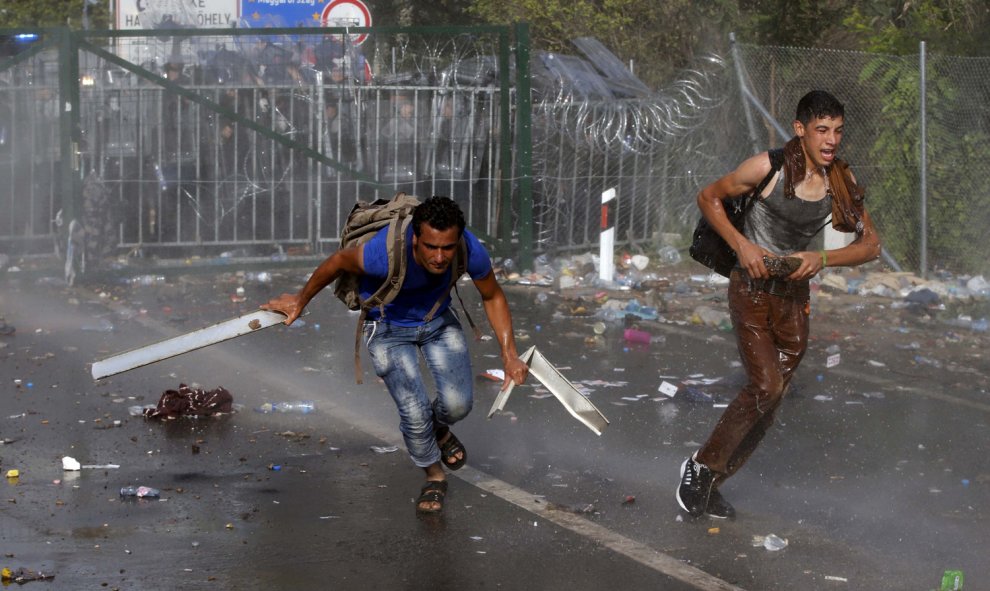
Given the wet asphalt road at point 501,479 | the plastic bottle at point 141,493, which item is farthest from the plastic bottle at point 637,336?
the plastic bottle at point 141,493

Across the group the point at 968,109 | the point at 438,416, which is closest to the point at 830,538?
the point at 438,416

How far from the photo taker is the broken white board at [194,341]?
5286mm

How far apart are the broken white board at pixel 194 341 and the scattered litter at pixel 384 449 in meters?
1.40

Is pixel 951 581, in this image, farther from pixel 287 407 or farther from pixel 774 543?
pixel 287 407

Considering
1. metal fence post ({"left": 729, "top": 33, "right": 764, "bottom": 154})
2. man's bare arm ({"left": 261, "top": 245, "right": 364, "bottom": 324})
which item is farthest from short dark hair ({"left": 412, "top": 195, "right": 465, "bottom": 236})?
metal fence post ({"left": 729, "top": 33, "right": 764, "bottom": 154})

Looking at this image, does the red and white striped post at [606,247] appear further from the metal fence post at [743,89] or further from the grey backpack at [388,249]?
the grey backpack at [388,249]

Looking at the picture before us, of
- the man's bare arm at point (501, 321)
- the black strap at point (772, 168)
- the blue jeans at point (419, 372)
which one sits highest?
the black strap at point (772, 168)

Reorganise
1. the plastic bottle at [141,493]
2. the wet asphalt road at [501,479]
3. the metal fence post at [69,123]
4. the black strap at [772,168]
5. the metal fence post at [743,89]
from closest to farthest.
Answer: the wet asphalt road at [501,479] < the black strap at [772,168] < the plastic bottle at [141,493] < the metal fence post at [69,123] < the metal fence post at [743,89]

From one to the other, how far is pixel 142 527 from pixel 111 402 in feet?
8.20

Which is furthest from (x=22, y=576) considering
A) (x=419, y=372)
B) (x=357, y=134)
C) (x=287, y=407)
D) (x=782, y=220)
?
(x=357, y=134)

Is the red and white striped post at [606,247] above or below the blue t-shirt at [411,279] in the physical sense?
below

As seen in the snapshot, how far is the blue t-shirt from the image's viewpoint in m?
5.16

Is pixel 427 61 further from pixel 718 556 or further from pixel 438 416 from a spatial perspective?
pixel 718 556

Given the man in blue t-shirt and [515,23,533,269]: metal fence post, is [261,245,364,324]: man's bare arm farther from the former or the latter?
[515,23,533,269]: metal fence post
